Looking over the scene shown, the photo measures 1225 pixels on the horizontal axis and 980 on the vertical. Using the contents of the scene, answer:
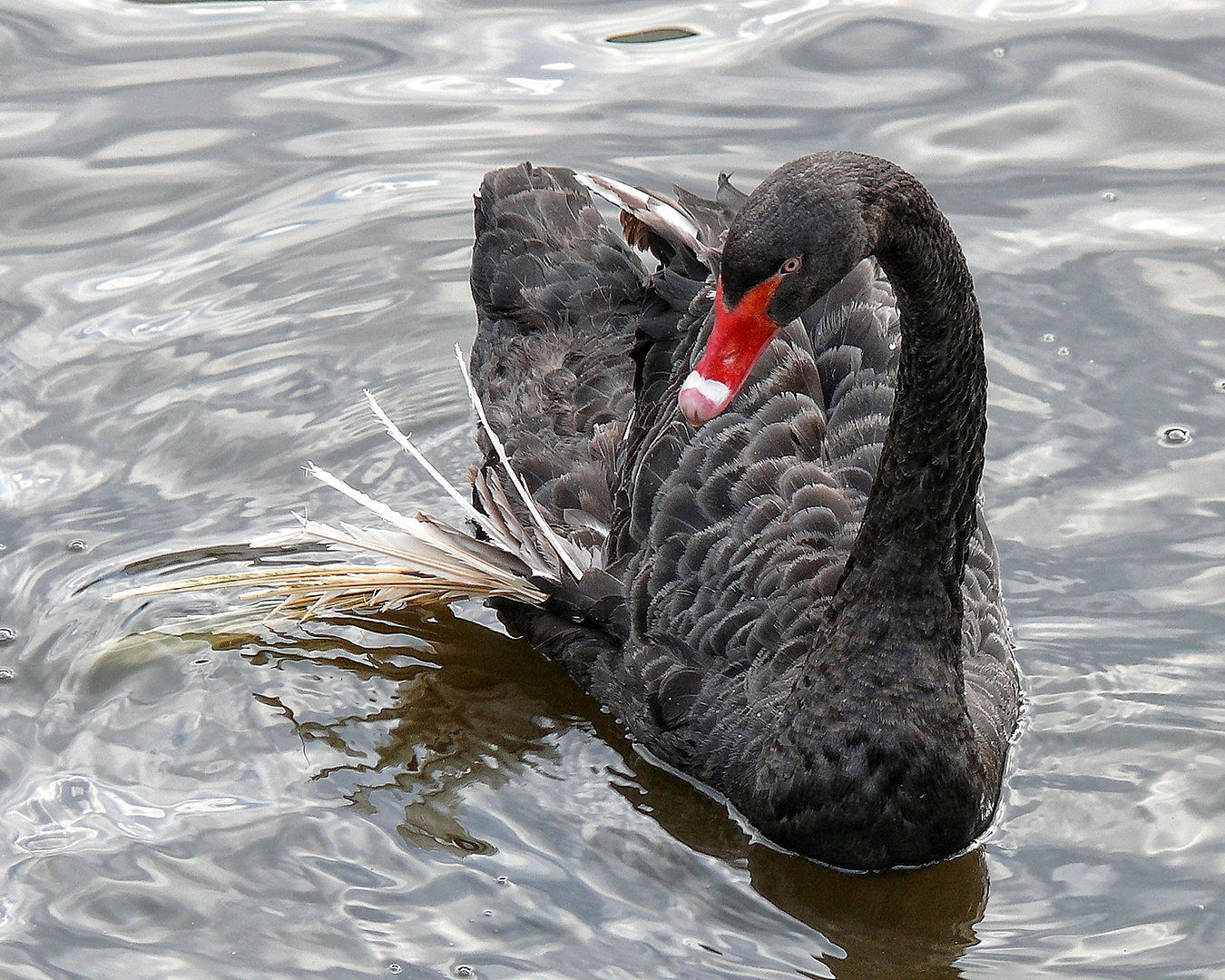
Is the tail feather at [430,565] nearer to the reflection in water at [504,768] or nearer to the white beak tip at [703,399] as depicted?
the reflection in water at [504,768]

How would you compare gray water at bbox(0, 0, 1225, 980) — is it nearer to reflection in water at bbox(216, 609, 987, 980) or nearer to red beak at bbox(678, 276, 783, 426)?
reflection in water at bbox(216, 609, 987, 980)

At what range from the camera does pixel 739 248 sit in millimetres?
3932

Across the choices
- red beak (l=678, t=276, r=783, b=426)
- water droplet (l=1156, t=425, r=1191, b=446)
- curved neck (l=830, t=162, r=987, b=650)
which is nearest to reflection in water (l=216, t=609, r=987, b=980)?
curved neck (l=830, t=162, r=987, b=650)

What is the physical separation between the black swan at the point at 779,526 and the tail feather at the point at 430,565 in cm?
1

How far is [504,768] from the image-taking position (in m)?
5.45

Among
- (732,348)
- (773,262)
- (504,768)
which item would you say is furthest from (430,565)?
(773,262)

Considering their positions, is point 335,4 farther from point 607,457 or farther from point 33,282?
point 607,457

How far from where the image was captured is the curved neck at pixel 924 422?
13.7 feet

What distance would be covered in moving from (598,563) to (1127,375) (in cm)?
240

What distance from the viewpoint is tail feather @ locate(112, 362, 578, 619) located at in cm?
580

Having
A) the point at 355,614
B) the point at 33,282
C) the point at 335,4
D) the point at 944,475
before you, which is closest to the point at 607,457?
the point at 355,614

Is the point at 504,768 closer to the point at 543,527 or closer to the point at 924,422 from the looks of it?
the point at 543,527

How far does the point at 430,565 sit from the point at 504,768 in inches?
31.0

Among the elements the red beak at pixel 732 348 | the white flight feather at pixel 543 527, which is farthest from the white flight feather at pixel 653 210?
the red beak at pixel 732 348
